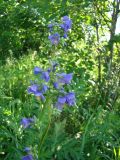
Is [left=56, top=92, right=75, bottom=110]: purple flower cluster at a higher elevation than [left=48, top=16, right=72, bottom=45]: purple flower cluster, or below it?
below

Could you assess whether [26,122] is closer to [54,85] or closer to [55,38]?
[54,85]

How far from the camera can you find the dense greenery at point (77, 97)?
2.82 meters

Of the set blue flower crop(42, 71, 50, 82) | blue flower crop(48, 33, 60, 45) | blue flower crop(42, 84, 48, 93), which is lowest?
blue flower crop(42, 84, 48, 93)

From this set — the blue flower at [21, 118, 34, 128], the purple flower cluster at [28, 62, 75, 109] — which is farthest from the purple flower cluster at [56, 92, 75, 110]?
the blue flower at [21, 118, 34, 128]

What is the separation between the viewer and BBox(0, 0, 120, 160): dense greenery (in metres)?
2.82

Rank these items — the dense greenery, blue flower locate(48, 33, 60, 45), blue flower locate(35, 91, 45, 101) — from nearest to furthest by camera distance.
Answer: blue flower locate(35, 91, 45, 101)
blue flower locate(48, 33, 60, 45)
the dense greenery

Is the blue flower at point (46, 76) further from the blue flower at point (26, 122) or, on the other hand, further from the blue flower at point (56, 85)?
the blue flower at point (26, 122)

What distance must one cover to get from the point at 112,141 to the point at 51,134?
461 mm

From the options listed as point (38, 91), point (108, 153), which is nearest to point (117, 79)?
point (108, 153)

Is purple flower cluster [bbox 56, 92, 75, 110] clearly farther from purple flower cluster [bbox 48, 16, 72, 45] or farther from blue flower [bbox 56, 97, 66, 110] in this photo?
purple flower cluster [bbox 48, 16, 72, 45]

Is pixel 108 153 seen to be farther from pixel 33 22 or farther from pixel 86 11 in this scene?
pixel 33 22

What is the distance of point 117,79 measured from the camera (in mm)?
4582

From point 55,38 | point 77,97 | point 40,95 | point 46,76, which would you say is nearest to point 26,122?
point 40,95

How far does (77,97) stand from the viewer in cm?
358
